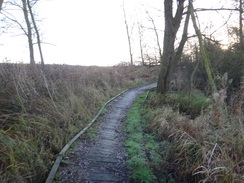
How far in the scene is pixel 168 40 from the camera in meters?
9.79

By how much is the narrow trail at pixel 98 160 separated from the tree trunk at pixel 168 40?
5.75 m

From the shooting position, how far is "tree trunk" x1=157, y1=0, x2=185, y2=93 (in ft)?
30.6

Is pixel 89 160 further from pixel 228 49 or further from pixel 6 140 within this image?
pixel 228 49

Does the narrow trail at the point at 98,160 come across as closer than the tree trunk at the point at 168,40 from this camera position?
Yes

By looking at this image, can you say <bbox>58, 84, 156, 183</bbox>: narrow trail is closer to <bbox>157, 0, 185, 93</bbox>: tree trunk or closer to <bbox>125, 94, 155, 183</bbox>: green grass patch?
<bbox>125, 94, 155, 183</bbox>: green grass patch

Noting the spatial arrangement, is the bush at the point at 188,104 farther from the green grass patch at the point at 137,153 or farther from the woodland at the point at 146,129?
the green grass patch at the point at 137,153

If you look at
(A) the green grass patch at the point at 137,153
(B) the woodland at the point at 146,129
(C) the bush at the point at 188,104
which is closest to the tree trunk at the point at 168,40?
(B) the woodland at the point at 146,129

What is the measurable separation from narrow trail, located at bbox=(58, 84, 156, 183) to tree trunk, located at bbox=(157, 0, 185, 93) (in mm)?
5750

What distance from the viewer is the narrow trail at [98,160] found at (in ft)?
11.3

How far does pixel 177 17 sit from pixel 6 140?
9.53 m

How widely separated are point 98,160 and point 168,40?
810cm

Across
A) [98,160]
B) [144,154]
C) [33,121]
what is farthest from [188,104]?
[33,121]

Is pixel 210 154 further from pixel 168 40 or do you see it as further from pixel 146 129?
pixel 168 40

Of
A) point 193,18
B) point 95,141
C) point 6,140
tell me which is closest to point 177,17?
point 193,18
